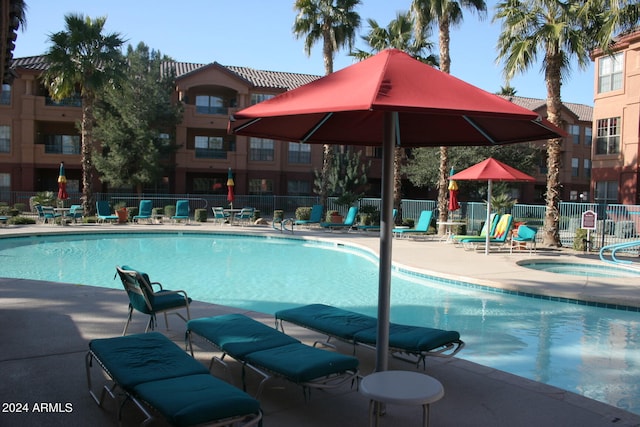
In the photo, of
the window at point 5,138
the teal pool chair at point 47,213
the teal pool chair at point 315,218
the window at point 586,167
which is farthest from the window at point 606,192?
the window at point 5,138

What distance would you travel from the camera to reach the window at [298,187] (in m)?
36.2

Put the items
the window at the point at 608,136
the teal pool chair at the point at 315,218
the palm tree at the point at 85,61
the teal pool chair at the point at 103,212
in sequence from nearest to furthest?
1. the teal pool chair at the point at 315,218
2. the teal pool chair at the point at 103,212
3. the palm tree at the point at 85,61
4. the window at the point at 608,136

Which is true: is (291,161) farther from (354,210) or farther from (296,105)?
(296,105)

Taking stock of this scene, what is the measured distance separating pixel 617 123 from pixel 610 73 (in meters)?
2.40

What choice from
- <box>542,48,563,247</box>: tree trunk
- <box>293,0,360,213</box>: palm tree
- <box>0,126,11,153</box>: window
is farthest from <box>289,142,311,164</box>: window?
<box>542,48,563,247</box>: tree trunk

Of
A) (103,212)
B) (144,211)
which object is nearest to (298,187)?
(144,211)

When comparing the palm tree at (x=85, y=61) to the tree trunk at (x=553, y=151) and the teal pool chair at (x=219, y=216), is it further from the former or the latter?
the tree trunk at (x=553, y=151)

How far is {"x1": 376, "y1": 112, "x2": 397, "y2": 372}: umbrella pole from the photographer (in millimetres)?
3871

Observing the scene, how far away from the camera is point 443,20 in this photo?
1945cm

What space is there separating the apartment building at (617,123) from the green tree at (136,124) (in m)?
23.0

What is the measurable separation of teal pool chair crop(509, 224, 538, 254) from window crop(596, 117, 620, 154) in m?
11.3

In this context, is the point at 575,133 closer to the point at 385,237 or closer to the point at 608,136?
the point at 608,136

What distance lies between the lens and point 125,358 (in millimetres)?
3934

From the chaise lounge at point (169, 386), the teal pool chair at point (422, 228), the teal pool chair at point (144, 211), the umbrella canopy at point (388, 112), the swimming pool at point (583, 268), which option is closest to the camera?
the chaise lounge at point (169, 386)
